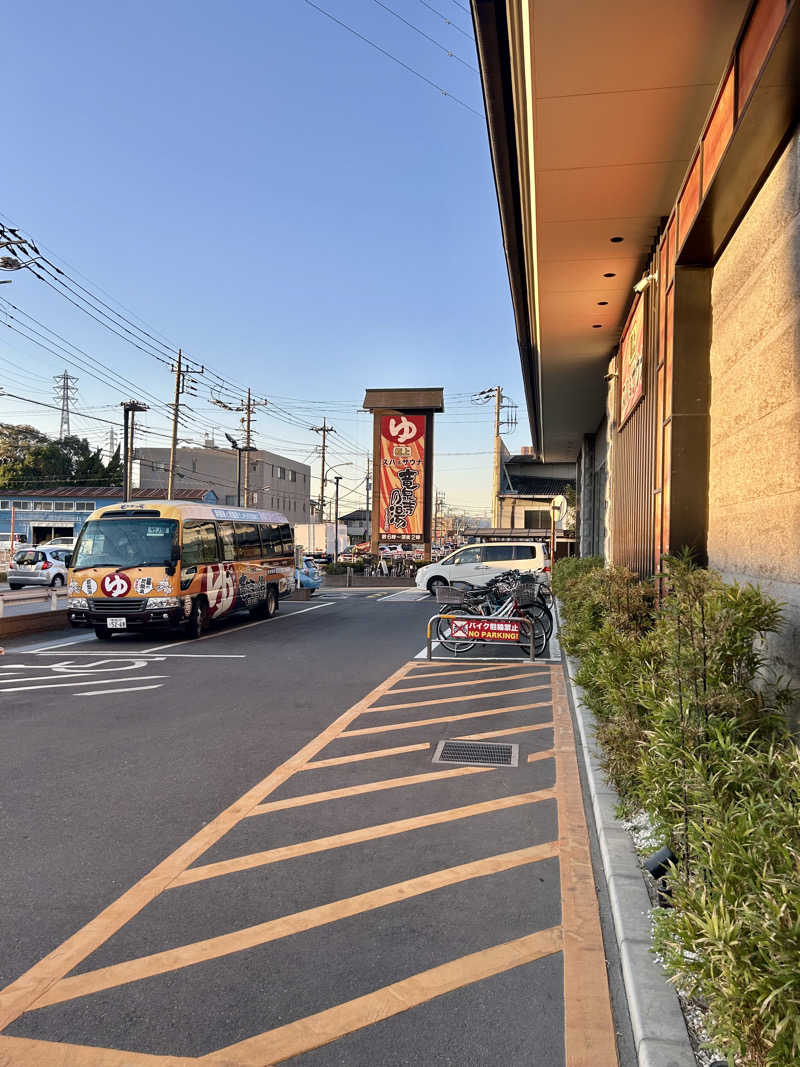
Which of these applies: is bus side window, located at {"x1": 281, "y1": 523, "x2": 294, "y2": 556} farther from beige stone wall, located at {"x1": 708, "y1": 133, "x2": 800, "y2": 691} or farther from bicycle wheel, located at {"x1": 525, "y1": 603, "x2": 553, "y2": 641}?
beige stone wall, located at {"x1": 708, "y1": 133, "x2": 800, "y2": 691}

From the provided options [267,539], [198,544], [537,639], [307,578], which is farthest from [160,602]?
[307,578]

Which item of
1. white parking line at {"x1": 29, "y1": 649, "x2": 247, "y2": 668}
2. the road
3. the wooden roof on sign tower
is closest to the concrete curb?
the road

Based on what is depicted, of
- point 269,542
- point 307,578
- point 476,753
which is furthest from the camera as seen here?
point 307,578

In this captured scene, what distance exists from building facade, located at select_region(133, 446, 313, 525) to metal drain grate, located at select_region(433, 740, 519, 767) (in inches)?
2507

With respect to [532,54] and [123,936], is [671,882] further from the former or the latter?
[532,54]

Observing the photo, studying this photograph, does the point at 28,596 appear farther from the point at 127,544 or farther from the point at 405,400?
the point at 405,400

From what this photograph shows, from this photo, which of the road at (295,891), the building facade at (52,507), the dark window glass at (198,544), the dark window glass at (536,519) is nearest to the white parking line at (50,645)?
the dark window glass at (198,544)

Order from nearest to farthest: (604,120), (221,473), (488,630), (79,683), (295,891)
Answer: (295,891), (604,120), (79,683), (488,630), (221,473)

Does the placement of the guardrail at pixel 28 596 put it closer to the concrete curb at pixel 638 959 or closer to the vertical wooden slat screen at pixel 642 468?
the vertical wooden slat screen at pixel 642 468

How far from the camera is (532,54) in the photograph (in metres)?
5.36

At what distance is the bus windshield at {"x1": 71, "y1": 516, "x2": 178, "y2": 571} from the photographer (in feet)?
43.7

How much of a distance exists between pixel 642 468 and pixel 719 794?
797cm

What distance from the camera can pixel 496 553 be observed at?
23.6m

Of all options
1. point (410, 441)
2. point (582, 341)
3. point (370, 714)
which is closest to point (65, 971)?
point (370, 714)
